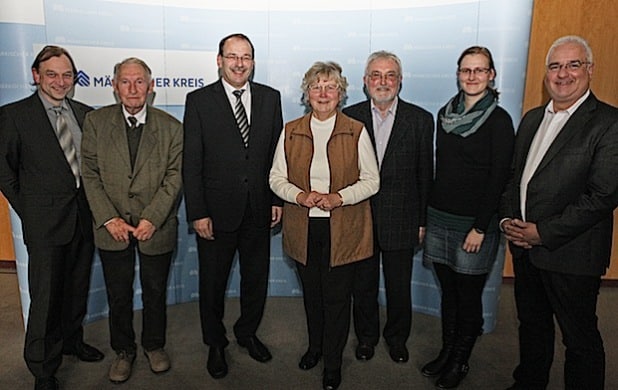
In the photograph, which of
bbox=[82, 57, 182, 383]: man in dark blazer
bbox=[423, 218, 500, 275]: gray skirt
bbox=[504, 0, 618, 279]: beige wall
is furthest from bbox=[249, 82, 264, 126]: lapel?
bbox=[504, 0, 618, 279]: beige wall

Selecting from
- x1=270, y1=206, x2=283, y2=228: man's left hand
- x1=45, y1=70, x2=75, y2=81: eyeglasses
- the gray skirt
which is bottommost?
the gray skirt

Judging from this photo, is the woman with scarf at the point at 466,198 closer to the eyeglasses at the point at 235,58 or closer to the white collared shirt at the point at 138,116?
the eyeglasses at the point at 235,58

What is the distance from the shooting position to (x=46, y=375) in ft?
8.86

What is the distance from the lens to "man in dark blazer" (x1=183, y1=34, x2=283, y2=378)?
9.09 feet

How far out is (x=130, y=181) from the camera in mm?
2680

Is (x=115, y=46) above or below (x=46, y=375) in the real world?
above

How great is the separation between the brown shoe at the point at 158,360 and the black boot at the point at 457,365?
1555 millimetres

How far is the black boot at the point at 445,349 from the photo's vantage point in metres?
2.91

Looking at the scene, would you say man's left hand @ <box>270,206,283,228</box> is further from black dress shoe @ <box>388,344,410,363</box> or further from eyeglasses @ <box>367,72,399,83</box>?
black dress shoe @ <box>388,344,410,363</box>

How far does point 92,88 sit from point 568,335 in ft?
10.1

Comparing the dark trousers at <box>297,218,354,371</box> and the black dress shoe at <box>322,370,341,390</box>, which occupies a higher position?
the dark trousers at <box>297,218,354,371</box>

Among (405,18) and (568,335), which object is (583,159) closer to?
(568,335)

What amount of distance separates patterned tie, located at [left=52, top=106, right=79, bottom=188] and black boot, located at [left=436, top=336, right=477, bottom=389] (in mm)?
2227

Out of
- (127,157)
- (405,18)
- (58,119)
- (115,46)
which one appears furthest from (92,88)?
(405,18)
